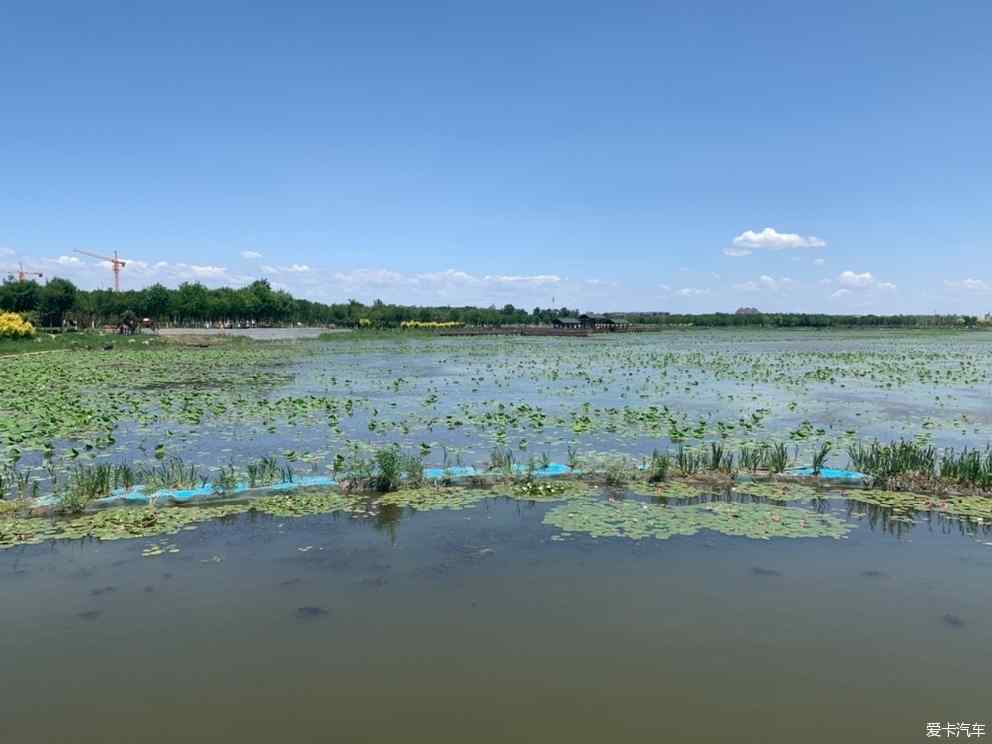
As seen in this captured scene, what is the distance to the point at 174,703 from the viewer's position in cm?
459

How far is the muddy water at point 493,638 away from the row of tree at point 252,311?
57418 mm

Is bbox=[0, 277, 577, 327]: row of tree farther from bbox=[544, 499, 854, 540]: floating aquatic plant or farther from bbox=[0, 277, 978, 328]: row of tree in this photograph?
bbox=[544, 499, 854, 540]: floating aquatic plant

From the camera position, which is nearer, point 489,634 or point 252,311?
point 489,634

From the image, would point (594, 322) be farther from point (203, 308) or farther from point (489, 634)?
point (489, 634)

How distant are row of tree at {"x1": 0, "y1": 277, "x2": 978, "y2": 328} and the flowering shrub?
17.2m

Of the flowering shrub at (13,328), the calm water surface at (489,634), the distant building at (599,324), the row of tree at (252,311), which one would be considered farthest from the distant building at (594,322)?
the calm water surface at (489,634)

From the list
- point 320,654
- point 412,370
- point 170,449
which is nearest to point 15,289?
point 412,370

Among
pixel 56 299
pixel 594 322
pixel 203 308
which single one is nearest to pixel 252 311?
pixel 203 308

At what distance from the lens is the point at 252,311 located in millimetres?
82125

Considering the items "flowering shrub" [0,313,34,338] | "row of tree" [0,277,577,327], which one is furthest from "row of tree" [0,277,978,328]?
"flowering shrub" [0,313,34,338]

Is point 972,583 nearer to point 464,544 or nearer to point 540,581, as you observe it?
point 540,581

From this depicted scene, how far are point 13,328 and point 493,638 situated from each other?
139ft

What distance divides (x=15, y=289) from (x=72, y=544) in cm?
6694

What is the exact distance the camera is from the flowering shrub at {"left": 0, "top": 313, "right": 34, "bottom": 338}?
121ft
